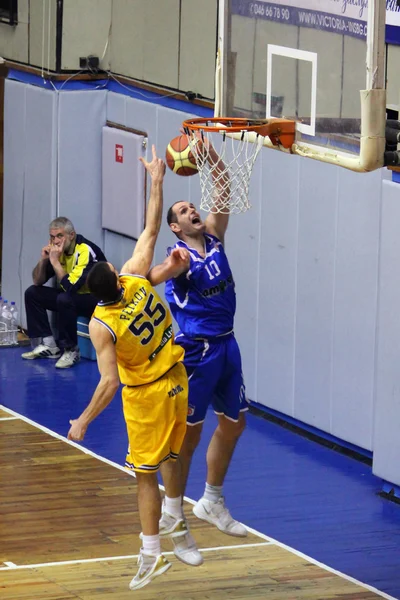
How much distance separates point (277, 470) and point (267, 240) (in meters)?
2.10

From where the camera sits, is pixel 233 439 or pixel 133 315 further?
pixel 233 439

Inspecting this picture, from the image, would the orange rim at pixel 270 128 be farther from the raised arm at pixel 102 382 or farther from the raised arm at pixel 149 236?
the raised arm at pixel 102 382

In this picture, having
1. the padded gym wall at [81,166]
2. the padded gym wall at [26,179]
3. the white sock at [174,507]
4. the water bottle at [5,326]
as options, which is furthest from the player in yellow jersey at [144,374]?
the water bottle at [5,326]

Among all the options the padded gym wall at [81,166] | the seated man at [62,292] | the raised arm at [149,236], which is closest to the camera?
the raised arm at [149,236]

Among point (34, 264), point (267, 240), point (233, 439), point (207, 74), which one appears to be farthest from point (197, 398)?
point (34, 264)

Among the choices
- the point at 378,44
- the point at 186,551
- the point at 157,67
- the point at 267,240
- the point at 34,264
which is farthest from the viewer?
the point at 34,264

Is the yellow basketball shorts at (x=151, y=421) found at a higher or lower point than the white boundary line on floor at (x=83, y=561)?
higher

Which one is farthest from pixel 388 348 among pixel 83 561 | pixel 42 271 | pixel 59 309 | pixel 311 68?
pixel 42 271

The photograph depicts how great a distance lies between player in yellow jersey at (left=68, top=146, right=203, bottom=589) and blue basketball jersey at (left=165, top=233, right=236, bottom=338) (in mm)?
337

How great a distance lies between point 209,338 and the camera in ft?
26.2

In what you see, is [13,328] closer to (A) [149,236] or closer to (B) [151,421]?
(A) [149,236]

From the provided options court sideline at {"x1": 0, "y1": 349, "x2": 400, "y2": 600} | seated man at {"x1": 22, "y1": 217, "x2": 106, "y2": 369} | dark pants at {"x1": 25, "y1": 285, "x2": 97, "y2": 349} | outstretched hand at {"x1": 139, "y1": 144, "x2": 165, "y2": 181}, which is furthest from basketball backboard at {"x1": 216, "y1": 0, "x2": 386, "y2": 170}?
dark pants at {"x1": 25, "y1": 285, "x2": 97, "y2": 349}

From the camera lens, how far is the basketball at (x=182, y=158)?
8211 mm

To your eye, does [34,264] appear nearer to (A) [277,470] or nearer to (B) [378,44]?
(A) [277,470]
